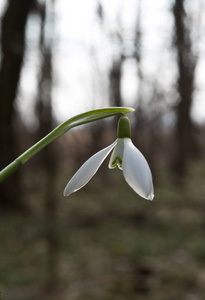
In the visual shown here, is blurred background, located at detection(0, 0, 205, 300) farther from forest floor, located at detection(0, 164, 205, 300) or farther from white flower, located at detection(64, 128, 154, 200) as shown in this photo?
white flower, located at detection(64, 128, 154, 200)

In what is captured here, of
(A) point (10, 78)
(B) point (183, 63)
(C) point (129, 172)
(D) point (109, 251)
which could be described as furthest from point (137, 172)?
(A) point (10, 78)

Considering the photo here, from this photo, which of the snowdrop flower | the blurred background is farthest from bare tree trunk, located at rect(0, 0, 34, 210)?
the snowdrop flower

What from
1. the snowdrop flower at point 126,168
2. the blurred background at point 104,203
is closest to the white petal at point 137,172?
the snowdrop flower at point 126,168

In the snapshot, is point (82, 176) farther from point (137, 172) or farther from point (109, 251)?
point (109, 251)

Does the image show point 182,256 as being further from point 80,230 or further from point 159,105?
point 159,105

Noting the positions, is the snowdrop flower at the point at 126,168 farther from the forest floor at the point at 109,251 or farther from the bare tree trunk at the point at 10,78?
the bare tree trunk at the point at 10,78

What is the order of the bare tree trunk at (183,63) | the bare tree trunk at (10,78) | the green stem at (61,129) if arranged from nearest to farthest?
the green stem at (61,129)
the bare tree trunk at (10,78)
the bare tree trunk at (183,63)

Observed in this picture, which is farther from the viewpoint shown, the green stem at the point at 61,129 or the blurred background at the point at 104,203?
the blurred background at the point at 104,203
